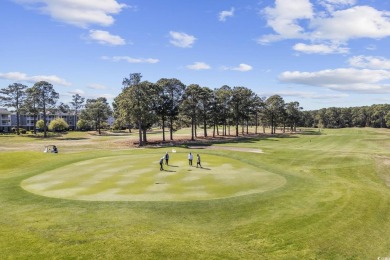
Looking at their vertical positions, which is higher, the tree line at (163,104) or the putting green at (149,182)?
the tree line at (163,104)

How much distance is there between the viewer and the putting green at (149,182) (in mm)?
26953

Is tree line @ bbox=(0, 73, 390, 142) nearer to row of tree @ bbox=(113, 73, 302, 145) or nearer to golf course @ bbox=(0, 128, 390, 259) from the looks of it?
row of tree @ bbox=(113, 73, 302, 145)

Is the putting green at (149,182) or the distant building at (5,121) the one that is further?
the distant building at (5,121)

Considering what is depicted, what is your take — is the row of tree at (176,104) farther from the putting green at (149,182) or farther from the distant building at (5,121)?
the distant building at (5,121)

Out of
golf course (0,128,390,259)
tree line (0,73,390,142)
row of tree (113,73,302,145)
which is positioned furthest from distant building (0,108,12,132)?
golf course (0,128,390,259)

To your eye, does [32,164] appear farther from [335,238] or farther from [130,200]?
[335,238]

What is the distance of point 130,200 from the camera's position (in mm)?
25156

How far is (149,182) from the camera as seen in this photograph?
31.4m

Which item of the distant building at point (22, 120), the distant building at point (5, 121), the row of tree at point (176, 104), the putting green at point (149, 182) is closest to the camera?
the putting green at point (149, 182)

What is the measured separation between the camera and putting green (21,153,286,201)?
27.0 meters

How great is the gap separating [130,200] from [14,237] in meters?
9.24

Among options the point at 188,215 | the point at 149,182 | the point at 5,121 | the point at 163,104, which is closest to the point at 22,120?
the point at 5,121

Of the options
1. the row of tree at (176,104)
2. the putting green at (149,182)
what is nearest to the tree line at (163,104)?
the row of tree at (176,104)

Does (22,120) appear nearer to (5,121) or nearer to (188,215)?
(5,121)
